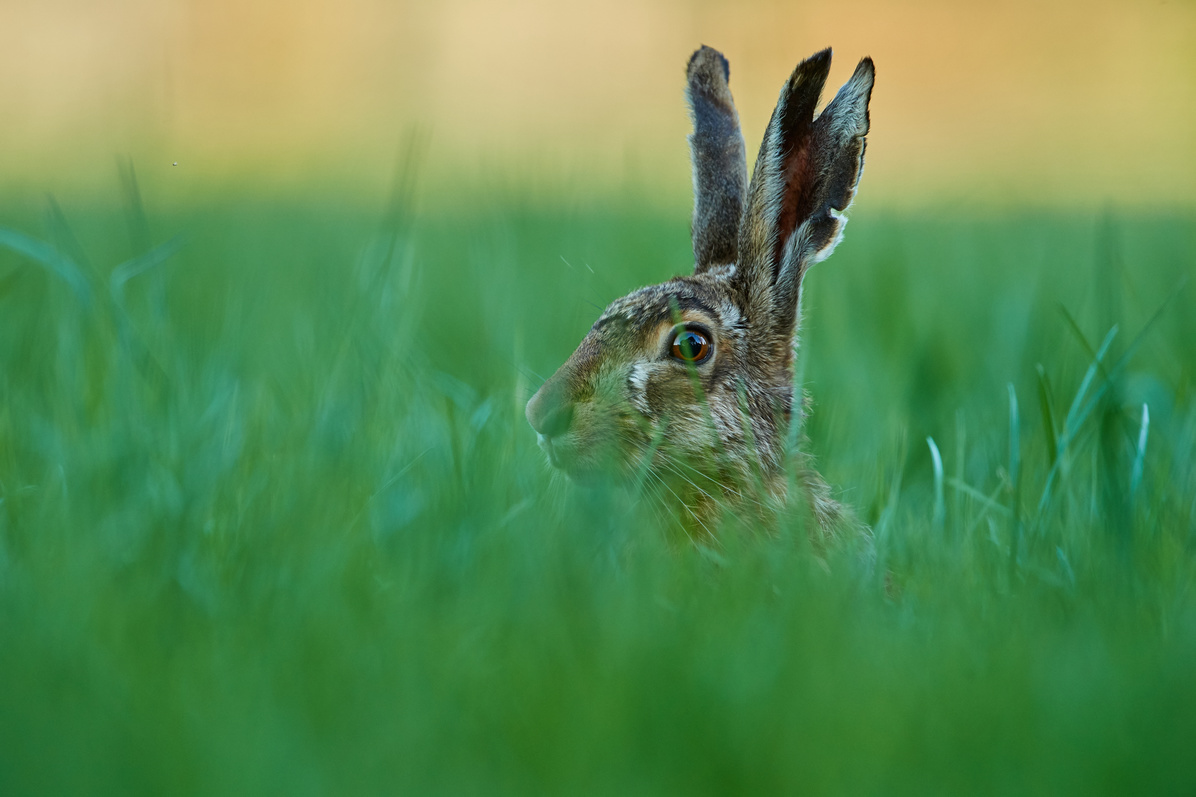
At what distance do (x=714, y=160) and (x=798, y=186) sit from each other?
51 cm

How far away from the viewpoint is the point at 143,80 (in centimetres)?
432

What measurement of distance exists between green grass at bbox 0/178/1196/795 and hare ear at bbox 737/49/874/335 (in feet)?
1.70

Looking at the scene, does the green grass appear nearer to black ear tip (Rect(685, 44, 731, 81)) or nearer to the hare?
the hare

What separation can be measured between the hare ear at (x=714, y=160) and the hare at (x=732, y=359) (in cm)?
26

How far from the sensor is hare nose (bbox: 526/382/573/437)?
308 cm

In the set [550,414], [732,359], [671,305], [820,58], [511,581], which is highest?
[820,58]

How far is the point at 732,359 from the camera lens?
337 cm

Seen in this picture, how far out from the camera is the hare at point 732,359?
314cm

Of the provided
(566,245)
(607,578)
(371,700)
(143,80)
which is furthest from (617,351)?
(566,245)

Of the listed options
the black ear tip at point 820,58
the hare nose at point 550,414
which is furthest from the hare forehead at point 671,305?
the black ear tip at point 820,58

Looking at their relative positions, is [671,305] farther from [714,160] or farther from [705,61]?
[705,61]

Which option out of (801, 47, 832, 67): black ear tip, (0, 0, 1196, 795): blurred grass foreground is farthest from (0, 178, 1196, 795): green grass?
(801, 47, 832, 67): black ear tip

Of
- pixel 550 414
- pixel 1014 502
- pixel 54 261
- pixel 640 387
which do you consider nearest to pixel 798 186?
pixel 640 387

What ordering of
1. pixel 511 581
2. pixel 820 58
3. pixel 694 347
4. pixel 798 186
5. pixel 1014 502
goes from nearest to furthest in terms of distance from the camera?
pixel 511 581
pixel 1014 502
pixel 820 58
pixel 694 347
pixel 798 186
